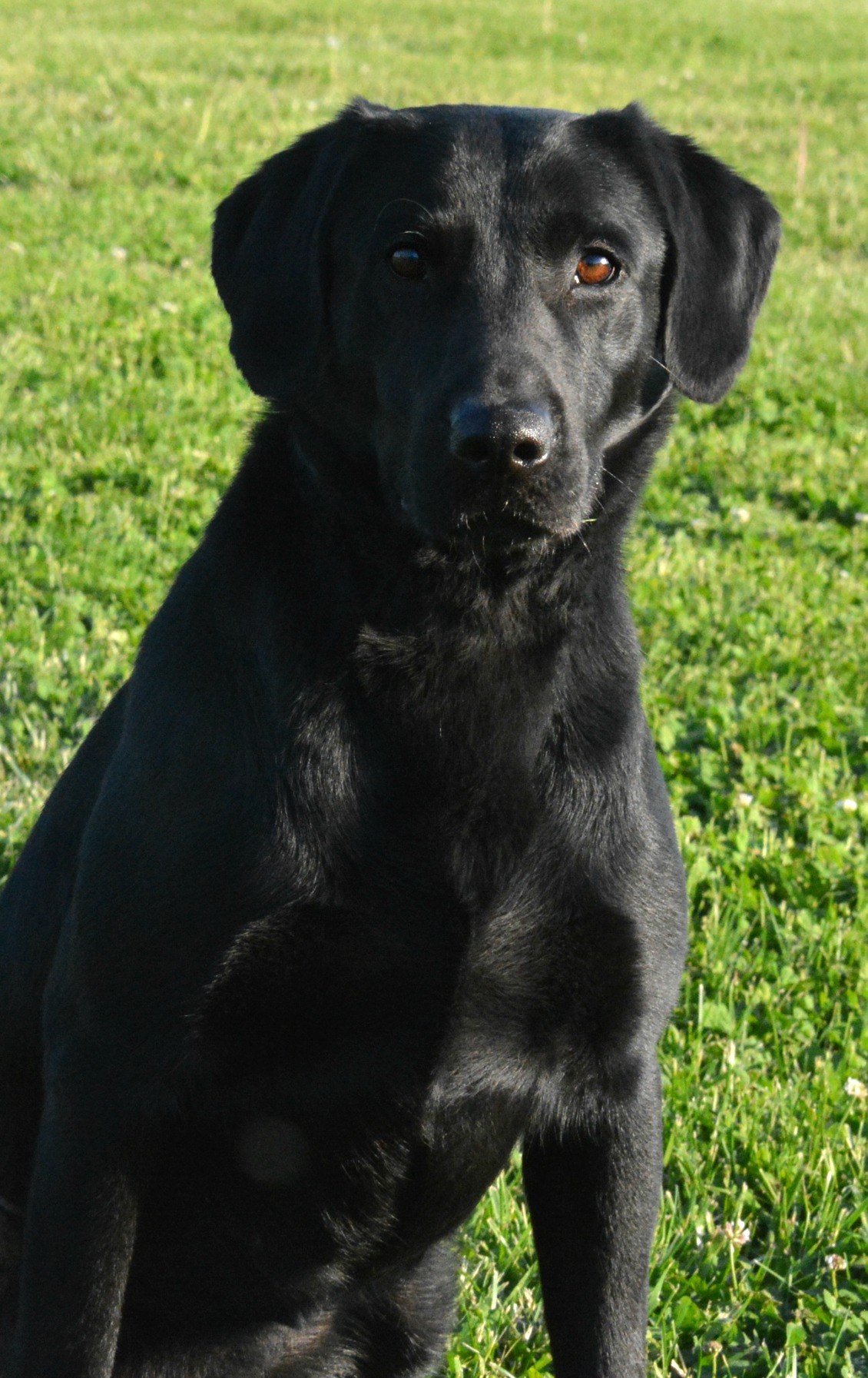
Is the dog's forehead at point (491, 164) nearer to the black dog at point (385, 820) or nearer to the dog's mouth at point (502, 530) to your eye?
the black dog at point (385, 820)

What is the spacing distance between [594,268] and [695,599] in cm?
266

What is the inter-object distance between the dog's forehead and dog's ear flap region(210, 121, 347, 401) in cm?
9

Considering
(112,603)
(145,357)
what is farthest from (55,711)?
(145,357)

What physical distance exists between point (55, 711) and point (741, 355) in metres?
2.24

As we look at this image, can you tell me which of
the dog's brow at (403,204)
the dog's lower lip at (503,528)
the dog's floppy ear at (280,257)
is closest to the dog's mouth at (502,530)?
the dog's lower lip at (503,528)

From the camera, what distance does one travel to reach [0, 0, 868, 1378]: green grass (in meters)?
2.79

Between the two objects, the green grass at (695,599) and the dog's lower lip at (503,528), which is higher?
→ the dog's lower lip at (503,528)

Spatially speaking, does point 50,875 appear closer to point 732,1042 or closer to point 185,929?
point 185,929

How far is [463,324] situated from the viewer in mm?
2283

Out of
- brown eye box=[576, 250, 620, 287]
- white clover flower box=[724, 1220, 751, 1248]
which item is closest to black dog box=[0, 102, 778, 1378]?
brown eye box=[576, 250, 620, 287]

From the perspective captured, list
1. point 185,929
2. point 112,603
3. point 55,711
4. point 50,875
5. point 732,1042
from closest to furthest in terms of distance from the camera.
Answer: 1. point 185,929
2. point 50,875
3. point 732,1042
4. point 55,711
5. point 112,603

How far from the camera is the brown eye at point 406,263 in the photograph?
93.0 inches

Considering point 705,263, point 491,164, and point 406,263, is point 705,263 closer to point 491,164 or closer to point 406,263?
point 491,164

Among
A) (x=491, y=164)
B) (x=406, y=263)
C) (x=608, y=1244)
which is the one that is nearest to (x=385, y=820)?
(x=608, y=1244)
